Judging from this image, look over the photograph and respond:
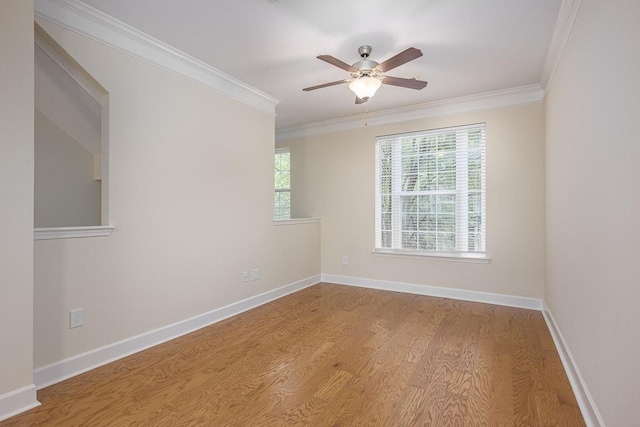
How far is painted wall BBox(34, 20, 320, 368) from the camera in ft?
7.25

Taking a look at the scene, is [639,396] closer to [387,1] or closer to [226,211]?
[387,1]

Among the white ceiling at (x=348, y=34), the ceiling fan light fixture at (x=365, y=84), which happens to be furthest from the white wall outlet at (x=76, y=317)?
the ceiling fan light fixture at (x=365, y=84)

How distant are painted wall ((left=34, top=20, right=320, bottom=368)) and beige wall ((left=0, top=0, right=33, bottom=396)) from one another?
0.84ft

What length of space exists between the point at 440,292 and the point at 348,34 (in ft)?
10.8

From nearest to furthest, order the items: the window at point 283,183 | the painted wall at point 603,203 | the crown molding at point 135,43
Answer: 1. the painted wall at point 603,203
2. the crown molding at point 135,43
3. the window at point 283,183

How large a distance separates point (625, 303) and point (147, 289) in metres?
3.04

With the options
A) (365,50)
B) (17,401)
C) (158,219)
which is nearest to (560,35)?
(365,50)

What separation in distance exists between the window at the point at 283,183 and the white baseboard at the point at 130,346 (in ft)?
6.43

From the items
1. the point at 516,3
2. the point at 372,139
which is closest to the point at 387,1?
the point at 516,3

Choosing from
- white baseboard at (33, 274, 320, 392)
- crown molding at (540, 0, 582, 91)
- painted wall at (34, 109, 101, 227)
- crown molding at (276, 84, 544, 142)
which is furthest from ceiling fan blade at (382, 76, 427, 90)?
painted wall at (34, 109, 101, 227)

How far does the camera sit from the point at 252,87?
3.66 meters

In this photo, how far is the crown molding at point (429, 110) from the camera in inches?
145

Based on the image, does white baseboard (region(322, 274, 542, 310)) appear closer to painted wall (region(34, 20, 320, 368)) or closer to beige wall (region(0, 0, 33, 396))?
painted wall (region(34, 20, 320, 368))

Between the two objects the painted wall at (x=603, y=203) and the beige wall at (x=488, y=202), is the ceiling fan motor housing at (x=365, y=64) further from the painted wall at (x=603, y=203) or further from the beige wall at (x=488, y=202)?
the beige wall at (x=488, y=202)
